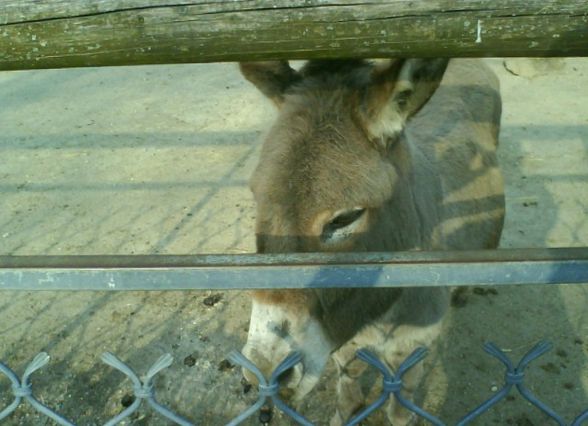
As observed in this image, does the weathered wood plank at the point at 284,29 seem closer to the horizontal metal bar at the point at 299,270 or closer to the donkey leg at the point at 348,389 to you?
the horizontal metal bar at the point at 299,270

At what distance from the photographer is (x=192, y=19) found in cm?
145

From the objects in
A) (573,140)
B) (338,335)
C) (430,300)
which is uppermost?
(338,335)

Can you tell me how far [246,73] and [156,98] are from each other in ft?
19.7

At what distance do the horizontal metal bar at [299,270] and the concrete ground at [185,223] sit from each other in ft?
8.32

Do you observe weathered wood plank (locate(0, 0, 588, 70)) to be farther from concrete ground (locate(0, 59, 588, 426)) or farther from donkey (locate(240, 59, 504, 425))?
concrete ground (locate(0, 59, 588, 426))

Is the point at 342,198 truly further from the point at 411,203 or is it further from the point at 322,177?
the point at 411,203

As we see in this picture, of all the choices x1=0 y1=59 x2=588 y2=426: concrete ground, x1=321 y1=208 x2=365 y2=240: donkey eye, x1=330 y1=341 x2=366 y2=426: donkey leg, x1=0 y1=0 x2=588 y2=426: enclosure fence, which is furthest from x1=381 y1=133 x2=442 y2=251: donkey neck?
x1=0 y1=59 x2=588 y2=426: concrete ground

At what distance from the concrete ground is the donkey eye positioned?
1854mm

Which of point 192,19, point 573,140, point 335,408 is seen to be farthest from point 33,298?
point 573,140

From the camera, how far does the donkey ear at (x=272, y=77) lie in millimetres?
2629

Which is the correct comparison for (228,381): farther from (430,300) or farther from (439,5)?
(439,5)

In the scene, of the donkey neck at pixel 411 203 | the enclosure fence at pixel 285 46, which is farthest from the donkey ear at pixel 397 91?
the enclosure fence at pixel 285 46

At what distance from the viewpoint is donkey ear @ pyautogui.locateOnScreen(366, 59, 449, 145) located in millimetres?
2133

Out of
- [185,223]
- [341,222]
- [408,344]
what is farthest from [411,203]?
[185,223]
